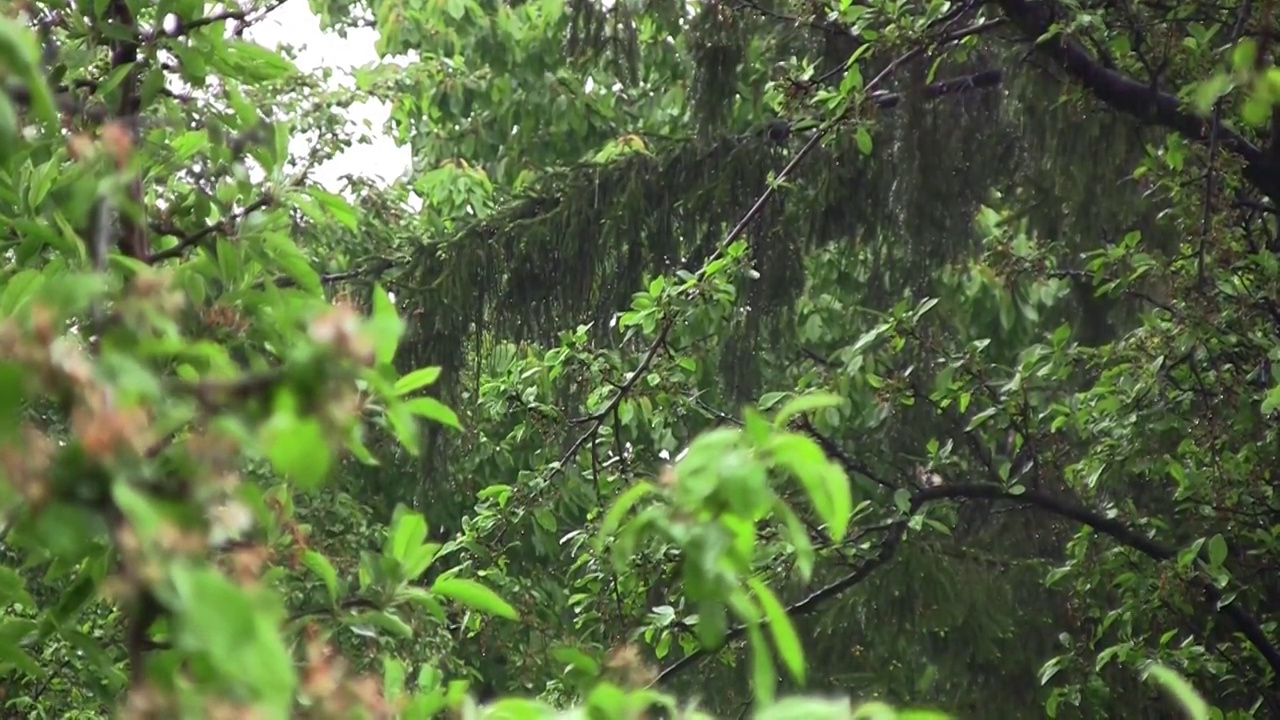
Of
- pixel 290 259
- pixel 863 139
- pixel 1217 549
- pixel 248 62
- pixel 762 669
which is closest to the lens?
pixel 762 669

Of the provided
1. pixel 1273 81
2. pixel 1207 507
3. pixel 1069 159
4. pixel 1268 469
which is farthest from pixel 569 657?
pixel 1069 159

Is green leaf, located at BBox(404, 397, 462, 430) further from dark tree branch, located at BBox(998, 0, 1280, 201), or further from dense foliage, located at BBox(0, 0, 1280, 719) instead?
dark tree branch, located at BBox(998, 0, 1280, 201)

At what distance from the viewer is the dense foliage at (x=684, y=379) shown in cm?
96

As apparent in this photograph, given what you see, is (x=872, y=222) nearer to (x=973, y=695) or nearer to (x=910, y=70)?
(x=910, y=70)

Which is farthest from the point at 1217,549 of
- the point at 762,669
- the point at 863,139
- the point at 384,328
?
the point at 384,328

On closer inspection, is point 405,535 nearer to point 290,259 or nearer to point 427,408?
point 427,408

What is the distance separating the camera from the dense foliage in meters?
0.96

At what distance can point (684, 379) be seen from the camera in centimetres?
427

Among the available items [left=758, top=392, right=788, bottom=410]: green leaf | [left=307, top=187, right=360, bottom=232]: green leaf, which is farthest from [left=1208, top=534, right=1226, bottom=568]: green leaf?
[left=307, top=187, right=360, bottom=232]: green leaf

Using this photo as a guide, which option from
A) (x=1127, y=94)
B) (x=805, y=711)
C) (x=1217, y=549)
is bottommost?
(x=805, y=711)

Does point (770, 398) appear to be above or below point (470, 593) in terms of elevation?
above

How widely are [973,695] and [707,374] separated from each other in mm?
1602

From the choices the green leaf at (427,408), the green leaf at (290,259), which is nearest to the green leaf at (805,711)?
the green leaf at (427,408)

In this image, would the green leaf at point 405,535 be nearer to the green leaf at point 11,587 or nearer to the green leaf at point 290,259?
the green leaf at point 290,259
